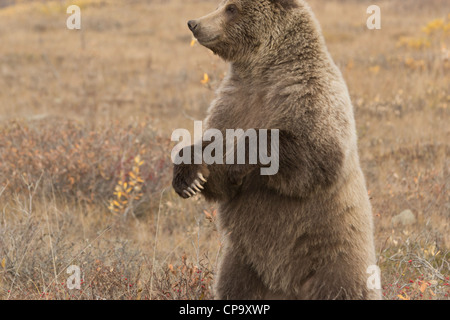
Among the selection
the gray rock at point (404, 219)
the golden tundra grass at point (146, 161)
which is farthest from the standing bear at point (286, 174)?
the gray rock at point (404, 219)

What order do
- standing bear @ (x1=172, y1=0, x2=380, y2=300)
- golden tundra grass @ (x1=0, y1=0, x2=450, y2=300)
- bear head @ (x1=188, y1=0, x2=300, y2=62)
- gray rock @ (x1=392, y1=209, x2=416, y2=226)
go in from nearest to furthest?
1. standing bear @ (x1=172, y1=0, x2=380, y2=300)
2. bear head @ (x1=188, y1=0, x2=300, y2=62)
3. golden tundra grass @ (x1=0, y1=0, x2=450, y2=300)
4. gray rock @ (x1=392, y1=209, x2=416, y2=226)

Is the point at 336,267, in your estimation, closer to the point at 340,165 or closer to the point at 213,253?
the point at 340,165

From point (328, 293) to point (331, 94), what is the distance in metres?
1.03

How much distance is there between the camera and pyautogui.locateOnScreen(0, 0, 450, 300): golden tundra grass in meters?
3.95

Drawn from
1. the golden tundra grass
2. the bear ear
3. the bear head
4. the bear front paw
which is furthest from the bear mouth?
the golden tundra grass

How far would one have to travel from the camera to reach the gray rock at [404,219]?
208 inches

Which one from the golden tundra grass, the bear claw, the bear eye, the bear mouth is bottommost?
the golden tundra grass

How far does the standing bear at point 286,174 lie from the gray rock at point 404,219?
2144 millimetres

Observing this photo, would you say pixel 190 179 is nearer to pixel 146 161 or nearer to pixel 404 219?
pixel 404 219

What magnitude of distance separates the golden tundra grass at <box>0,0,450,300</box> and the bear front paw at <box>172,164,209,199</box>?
0.28 m

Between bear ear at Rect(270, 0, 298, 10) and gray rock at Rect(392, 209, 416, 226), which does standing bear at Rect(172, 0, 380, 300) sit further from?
gray rock at Rect(392, 209, 416, 226)

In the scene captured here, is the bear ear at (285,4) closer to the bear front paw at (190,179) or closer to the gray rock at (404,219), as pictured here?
the bear front paw at (190,179)

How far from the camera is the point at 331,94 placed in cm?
312

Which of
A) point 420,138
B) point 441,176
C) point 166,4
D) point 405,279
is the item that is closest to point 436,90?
point 420,138
